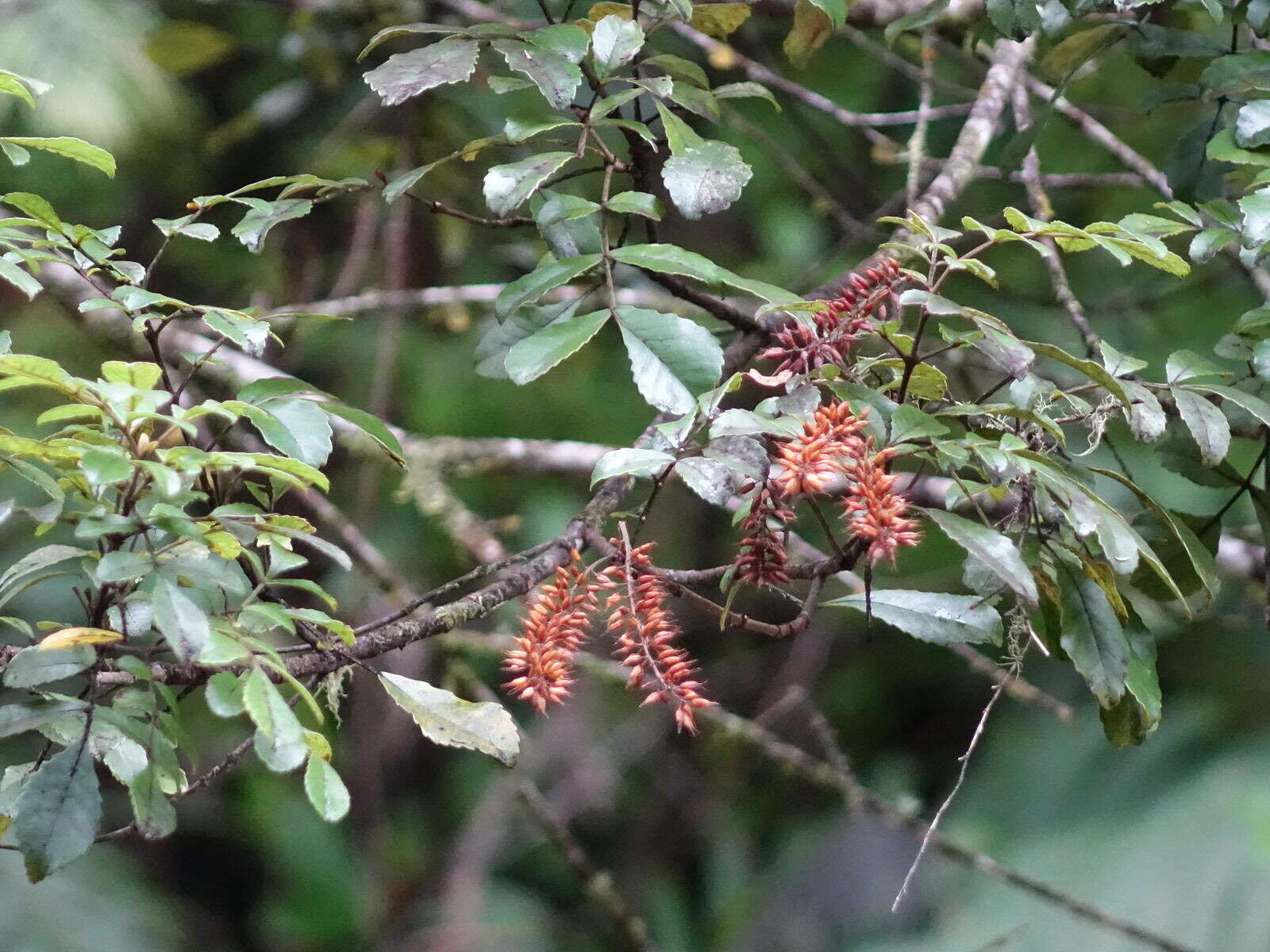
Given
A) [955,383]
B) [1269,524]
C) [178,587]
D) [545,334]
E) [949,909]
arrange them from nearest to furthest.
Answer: [178,587], [545,334], [1269,524], [955,383], [949,909]

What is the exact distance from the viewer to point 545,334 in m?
0.63

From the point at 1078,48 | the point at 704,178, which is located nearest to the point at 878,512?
the point at 704,178

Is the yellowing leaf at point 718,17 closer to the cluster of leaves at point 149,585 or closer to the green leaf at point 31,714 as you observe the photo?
the cluster of leaves at point 149,585

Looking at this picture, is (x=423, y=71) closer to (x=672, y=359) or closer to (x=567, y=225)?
(x=567, y=225)

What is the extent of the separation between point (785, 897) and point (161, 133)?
211 centimetres

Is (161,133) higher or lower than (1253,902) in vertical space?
higher

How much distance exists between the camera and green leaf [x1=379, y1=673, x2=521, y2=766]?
1.89ft

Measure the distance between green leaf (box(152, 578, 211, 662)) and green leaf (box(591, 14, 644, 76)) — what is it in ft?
1.23

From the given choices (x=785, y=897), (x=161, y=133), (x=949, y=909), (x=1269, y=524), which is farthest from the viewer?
(x=785, y=897)

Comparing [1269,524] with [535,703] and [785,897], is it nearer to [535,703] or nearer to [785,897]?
[535,703]

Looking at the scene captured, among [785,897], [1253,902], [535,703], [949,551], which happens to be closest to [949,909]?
[785,897]

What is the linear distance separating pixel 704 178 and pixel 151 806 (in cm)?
45

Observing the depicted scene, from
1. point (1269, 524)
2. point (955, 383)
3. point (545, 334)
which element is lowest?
point (955, 383)

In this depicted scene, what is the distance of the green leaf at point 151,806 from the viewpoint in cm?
54
